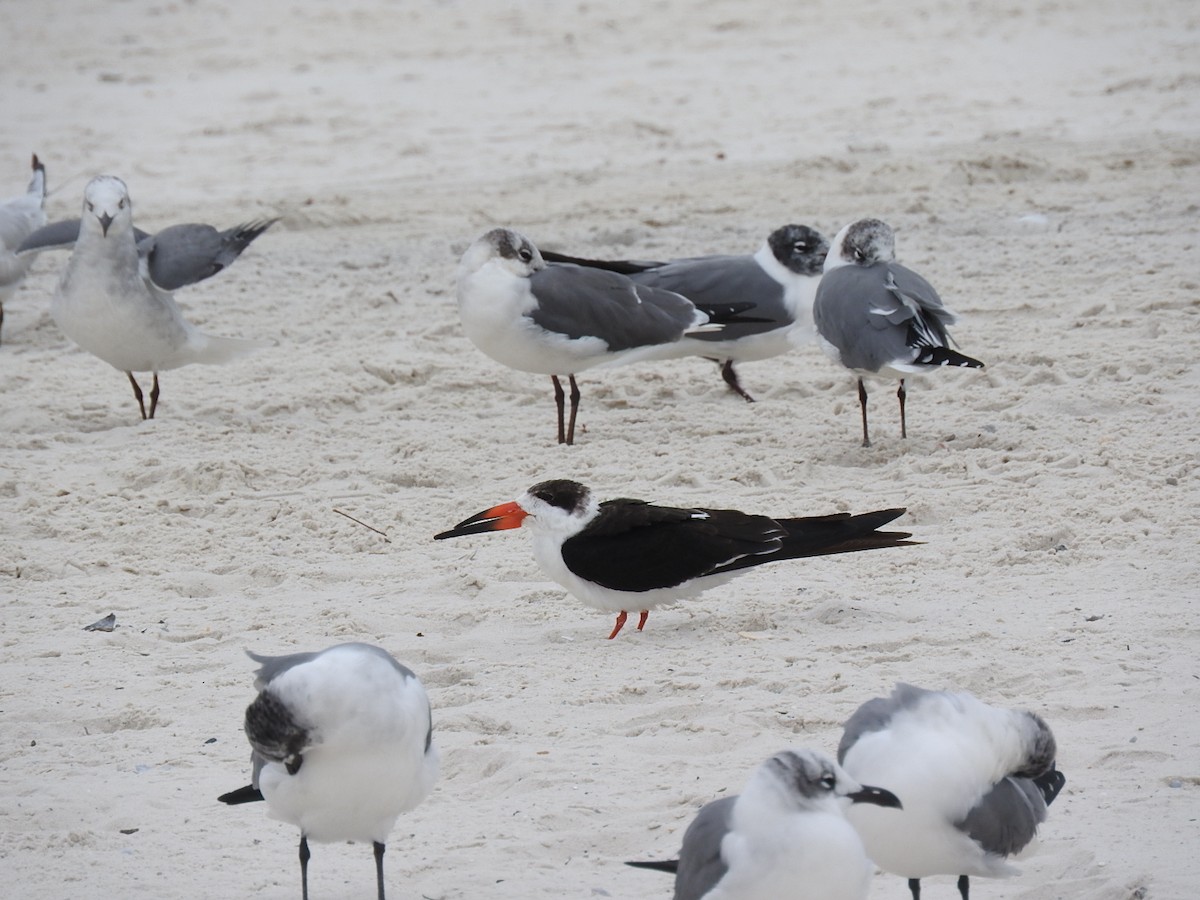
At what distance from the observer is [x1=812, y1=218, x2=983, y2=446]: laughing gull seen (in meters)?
6.28

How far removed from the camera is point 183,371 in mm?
8445

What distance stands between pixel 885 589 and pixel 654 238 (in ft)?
14.9

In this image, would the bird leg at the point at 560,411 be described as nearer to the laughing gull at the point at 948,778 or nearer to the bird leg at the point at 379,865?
the bird leg at the point at 379,865

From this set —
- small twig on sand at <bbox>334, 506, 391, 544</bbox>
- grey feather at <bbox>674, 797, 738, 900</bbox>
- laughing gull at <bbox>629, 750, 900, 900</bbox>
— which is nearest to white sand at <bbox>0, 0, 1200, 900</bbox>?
small twig on sand at <bbox>334, 506, 391, 544</bbox>

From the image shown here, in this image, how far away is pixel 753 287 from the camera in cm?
759

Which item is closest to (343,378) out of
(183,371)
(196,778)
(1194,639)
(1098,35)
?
(183,371)

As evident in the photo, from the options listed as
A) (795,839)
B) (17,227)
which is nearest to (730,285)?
(17,227)

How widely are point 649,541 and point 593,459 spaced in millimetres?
1683

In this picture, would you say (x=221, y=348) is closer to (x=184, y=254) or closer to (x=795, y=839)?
(x=184, y=254)

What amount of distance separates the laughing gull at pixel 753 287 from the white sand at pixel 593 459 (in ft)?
0.92

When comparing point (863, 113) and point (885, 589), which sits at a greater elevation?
point (863, 113)

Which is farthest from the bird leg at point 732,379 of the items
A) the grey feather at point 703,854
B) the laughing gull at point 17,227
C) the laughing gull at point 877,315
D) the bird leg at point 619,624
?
the grey feather at point 703,854

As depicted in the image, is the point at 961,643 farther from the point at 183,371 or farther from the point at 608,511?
the point at 183,371

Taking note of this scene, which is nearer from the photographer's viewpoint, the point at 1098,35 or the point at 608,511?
the point at 608,511
